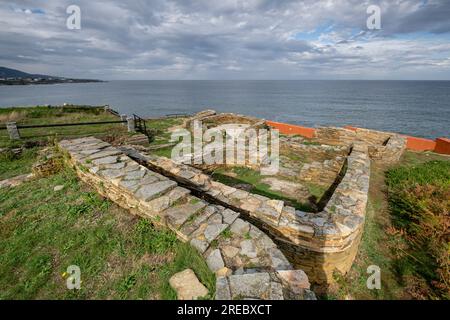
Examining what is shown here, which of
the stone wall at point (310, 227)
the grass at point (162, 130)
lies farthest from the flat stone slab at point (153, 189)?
the grass at point (162, 130)

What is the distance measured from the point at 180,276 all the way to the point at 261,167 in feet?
21.7

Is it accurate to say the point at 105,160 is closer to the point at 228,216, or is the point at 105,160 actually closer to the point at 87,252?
the point at 87,252

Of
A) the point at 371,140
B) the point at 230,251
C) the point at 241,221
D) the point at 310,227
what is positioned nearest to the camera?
the point at 230,251

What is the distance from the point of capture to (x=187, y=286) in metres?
2.53

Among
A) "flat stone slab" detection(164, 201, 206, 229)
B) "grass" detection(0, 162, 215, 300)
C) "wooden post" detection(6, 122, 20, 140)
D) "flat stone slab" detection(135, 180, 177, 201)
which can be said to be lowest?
"grass" detection(0, 162, 215, 300)

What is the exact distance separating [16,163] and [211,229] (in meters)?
8.62

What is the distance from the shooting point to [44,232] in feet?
11.9

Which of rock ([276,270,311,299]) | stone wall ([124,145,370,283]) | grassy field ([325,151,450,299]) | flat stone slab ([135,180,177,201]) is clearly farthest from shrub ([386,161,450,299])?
flat stone slab ([135,180,177,201])

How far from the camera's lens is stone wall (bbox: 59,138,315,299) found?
7.92ft

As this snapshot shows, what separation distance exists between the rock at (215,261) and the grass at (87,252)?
0.23 feet

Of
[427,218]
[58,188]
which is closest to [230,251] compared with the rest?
[58,188]

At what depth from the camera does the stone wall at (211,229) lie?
7.92 ft

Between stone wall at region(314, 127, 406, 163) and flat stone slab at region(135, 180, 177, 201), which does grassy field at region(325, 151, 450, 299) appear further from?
stone wall at region(314, 127, 406, 163)
